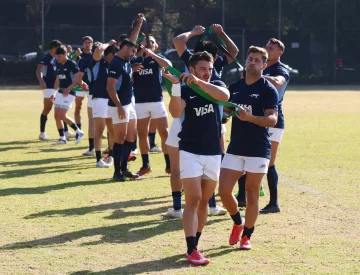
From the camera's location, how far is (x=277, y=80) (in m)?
9.39

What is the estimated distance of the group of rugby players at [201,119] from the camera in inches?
297

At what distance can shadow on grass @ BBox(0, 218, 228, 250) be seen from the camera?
27.5ft

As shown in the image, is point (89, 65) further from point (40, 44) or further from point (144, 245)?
point (40, 44)

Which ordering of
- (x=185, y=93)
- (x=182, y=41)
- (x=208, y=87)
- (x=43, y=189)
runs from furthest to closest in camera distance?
1. (x=43, y=189)
2. (x=182, y=41)
3. (x=185, y=93)
4. (x=208, y=87)

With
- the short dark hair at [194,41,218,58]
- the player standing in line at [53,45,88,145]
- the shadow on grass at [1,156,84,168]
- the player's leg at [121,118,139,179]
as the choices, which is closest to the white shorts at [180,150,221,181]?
the short dark hair at [194,41,218,58]

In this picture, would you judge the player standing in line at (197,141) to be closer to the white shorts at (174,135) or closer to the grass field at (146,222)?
the grass field at (146,222)

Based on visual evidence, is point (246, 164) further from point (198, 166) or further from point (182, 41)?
point (182, 41)

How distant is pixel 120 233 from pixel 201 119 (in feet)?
6.58

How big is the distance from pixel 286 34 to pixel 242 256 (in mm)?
44988

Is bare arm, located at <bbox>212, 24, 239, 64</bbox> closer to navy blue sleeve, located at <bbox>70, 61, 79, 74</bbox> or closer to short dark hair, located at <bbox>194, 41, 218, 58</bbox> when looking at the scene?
short dark hair, located at <bbox>194, 41, 218, 58</bbox>

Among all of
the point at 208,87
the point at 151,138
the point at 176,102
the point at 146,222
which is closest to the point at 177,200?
the point at 146,222

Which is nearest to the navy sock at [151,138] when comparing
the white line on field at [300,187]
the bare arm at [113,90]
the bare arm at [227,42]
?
the bare arm at [113,90]

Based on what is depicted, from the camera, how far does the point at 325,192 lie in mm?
11664

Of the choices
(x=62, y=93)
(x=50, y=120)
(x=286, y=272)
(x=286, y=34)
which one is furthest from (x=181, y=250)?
(x=286, y=34)
